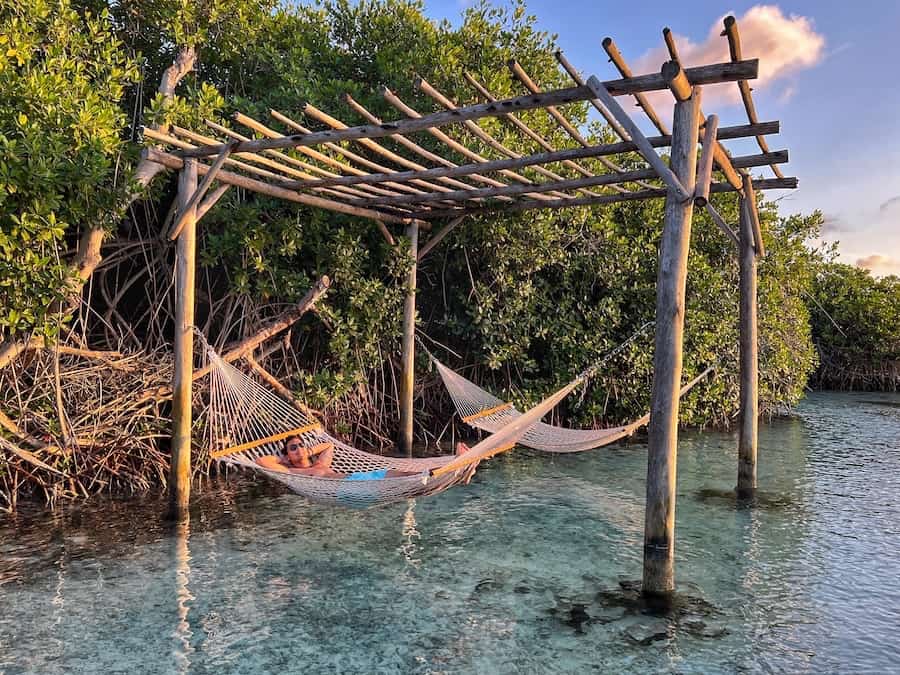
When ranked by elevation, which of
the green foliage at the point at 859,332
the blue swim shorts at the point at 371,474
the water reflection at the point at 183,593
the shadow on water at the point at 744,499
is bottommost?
the water reflection at the point at 183,593

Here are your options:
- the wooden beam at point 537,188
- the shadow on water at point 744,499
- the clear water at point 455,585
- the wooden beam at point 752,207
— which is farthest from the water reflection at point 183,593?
the wooden beam at point 752,207

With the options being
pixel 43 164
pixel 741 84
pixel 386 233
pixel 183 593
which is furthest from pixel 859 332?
pixel 43 164

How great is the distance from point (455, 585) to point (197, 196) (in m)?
2.14

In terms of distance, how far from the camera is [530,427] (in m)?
3.49

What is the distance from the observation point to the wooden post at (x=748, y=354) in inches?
157

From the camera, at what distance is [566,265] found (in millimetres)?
5930

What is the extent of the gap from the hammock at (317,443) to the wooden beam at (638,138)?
1.23 m

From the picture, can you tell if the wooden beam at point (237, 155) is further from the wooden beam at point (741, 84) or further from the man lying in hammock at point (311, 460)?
the wooden beam at point (741, 84)

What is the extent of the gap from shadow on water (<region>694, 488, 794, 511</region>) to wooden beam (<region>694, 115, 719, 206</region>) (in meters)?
2.14

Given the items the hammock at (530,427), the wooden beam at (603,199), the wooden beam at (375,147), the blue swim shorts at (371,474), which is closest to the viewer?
the wooden beam at (375,147)

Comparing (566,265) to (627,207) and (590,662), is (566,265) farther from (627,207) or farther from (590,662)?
(590,662)

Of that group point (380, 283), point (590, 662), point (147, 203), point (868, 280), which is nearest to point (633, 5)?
point (380, 283)

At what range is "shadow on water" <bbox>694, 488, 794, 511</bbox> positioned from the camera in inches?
157

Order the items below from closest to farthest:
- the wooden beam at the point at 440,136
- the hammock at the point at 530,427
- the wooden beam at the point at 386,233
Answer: the wooden beam at the point at 440,136 → the hammock at the point at 530,427 → the wooden beam at the point at 386,233
